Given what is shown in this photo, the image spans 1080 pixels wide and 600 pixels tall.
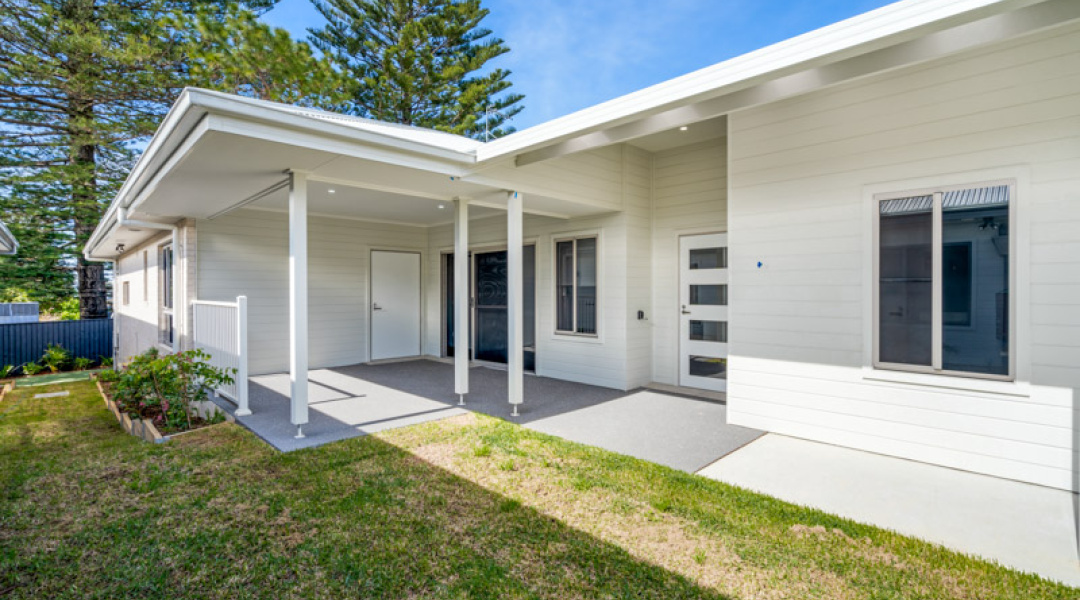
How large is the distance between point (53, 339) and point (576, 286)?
11.4 metres

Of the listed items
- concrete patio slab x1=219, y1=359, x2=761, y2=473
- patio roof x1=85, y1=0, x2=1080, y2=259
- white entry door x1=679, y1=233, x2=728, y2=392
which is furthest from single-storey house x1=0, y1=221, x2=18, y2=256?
white entry door x1=679, y1=233, x2=728, y2=392

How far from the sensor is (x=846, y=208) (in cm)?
400

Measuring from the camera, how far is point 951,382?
11.7ft

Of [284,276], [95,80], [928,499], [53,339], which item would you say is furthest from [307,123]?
[95,80]

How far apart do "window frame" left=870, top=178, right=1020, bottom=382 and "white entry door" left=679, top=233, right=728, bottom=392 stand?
7.07ft

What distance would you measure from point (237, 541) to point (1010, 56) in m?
5.65

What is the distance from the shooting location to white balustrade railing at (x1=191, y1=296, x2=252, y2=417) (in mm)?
4680

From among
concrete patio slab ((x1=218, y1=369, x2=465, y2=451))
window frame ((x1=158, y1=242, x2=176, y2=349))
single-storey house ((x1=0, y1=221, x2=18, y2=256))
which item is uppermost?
single-storey house ((x1=0, y1=221, x2=18, y2=256))

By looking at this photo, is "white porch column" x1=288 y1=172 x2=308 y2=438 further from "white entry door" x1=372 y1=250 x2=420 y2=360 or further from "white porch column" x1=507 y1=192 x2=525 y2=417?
"white entry door" x1=372 y1=250 x2=420 y2=360

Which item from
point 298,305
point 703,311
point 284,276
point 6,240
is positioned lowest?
point 703,311

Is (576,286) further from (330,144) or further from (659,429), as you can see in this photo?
(330,144)

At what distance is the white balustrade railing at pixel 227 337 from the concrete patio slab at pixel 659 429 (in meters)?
2.85

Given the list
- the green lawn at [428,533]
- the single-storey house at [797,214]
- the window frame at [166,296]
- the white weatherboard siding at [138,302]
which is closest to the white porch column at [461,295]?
the single-storey house at [797,214]

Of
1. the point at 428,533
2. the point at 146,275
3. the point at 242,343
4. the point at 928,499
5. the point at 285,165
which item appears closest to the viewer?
the point at 428,533
